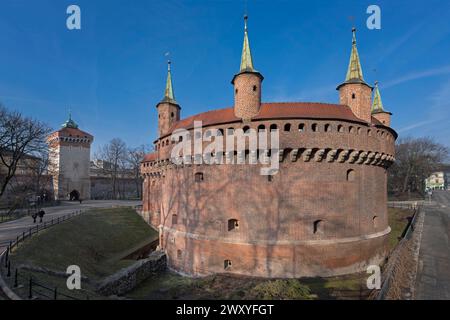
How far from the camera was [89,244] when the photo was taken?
836 inches

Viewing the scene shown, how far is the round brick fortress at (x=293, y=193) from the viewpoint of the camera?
16344 millimetres

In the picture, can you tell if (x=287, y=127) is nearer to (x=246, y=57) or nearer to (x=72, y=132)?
(x=246, y=57)

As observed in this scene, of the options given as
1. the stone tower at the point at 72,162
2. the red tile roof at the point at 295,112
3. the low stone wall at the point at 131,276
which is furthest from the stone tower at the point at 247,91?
the stone tower at the point at 72,162

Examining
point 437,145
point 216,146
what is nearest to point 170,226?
point 216,146

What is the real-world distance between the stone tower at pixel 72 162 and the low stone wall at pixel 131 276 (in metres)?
32.1

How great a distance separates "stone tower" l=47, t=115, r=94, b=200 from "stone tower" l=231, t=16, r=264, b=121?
3869 centimetres

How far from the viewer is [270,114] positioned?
55.3 ft

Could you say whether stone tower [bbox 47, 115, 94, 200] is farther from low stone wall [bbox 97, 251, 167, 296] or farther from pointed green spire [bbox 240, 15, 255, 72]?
pointed green spire [bbox 240, 15, 255, 72]

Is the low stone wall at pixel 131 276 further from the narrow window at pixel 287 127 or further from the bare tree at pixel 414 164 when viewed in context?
the bare tree at pixel 414 164

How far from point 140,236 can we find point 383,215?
70.4ft

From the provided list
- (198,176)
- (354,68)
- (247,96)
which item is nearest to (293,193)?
(198,176)

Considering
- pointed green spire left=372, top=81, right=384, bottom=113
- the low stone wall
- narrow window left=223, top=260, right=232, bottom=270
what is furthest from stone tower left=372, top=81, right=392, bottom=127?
the low stone wall

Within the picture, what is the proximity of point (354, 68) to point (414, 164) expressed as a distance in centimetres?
4401
